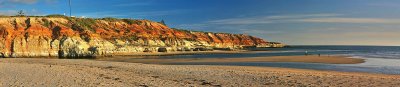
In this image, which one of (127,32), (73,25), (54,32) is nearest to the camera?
→ (54,32)

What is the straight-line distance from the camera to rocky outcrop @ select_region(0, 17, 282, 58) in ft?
208

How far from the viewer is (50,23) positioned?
77.1 metres

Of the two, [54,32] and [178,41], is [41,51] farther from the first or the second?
[178,41]

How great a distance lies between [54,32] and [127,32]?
77.3 ft

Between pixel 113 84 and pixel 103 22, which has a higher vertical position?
pixel 103 22

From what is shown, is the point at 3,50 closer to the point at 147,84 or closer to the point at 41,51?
the point at 41,51

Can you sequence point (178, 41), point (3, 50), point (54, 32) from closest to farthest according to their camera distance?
point (3, 50) → point (54, 32) → point (178, 41)

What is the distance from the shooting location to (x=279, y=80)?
20.7 metres

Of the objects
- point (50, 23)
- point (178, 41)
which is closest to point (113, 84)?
point (50, 23)

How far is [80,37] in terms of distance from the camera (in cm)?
7488

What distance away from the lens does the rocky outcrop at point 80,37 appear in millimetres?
63344

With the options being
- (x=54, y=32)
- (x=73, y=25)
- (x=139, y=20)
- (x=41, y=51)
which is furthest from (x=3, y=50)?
(x=139, y=20)

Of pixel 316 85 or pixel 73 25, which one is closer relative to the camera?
pixel 316 85

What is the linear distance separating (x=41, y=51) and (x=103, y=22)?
31.3 m
